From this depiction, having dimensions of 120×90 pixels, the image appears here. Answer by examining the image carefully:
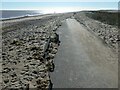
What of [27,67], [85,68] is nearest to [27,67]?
[27,67]

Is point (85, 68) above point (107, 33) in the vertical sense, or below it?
below

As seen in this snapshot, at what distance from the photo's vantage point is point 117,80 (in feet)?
35.0

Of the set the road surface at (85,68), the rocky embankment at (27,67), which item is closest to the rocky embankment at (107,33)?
the road surface at (85,68)

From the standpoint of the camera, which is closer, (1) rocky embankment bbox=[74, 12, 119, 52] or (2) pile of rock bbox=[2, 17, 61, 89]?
(2) pile of rock bbox=[2, 17, 61, 89]

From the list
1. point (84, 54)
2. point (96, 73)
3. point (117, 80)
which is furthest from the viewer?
point (84, 54)

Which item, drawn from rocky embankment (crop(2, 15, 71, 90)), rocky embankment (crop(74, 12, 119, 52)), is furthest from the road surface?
rocky embankment (crop(74, 12, 119, 52))

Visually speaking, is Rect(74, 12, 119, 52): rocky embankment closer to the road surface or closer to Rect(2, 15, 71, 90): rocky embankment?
the road surface

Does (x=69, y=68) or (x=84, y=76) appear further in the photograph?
(x=69, y=68)

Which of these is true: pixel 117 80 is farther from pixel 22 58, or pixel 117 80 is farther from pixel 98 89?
pixel 22 58

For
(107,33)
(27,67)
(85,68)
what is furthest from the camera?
(107,33)

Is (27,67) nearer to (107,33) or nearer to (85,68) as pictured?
(85,68)

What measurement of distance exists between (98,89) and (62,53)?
7067 millimetres

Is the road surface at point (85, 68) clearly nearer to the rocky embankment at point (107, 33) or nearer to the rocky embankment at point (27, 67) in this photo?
the rocky embankment at point (27, 67)

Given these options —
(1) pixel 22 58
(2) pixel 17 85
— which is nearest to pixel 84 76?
(2) pixel 17 85
